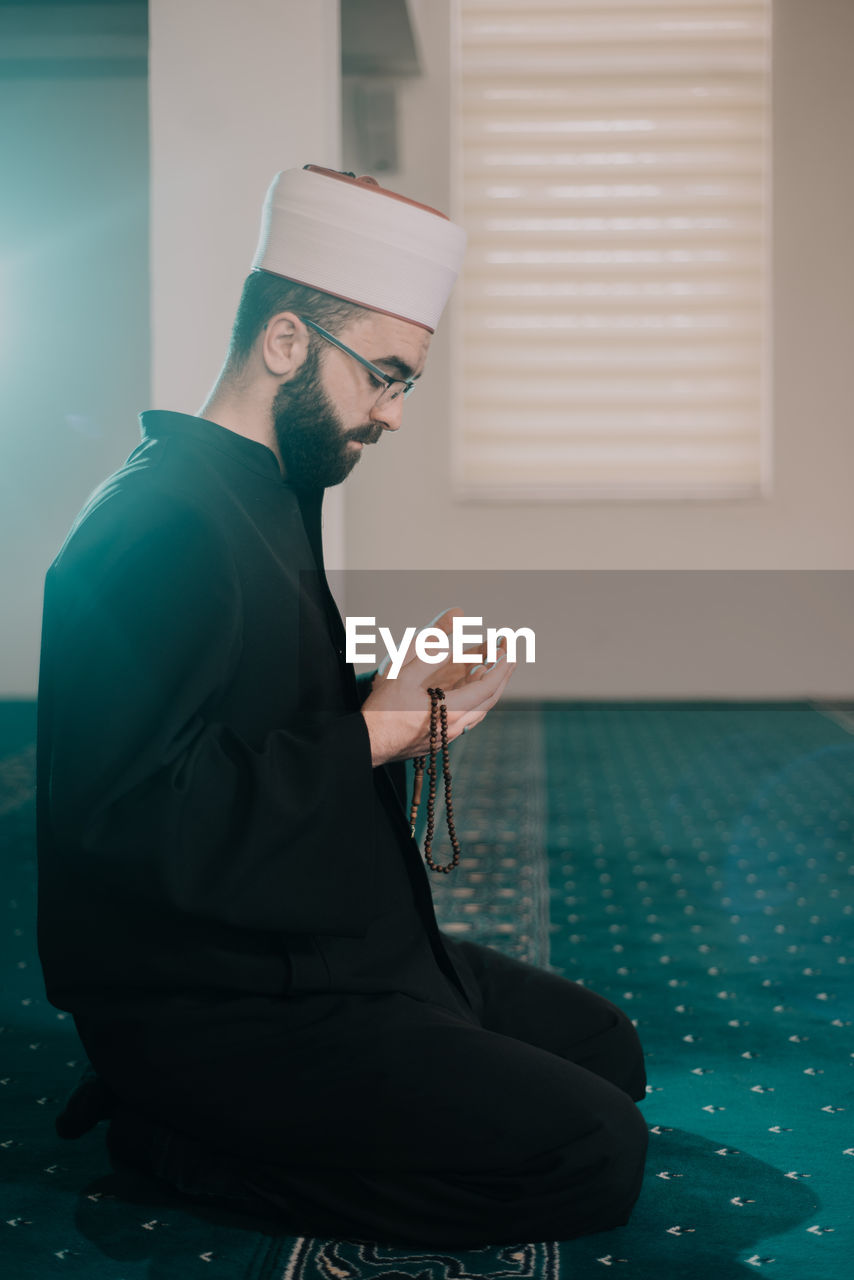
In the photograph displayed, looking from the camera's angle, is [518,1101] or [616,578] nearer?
[518,1101]

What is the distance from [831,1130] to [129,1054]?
3.13ft

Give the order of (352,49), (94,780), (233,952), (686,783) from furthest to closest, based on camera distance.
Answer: (352,49), (686,783), (233,952), (94,780)

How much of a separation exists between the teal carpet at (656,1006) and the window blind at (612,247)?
1763 mm

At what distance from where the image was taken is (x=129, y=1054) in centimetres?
142

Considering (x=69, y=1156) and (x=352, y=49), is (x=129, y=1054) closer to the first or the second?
(x=69, y=1156)

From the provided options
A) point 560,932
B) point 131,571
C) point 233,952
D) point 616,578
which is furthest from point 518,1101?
point 616,578

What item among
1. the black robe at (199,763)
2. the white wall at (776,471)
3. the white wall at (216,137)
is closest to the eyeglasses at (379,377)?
the black robe at (199,763)

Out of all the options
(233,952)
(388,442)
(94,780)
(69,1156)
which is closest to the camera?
(94,780)

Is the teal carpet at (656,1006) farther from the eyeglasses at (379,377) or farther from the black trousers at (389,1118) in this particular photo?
the eyeglasses at (379,377)

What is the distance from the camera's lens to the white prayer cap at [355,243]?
154cm

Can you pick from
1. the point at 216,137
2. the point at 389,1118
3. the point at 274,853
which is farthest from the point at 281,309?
the point at 216,137

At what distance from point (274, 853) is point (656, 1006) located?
123 cm

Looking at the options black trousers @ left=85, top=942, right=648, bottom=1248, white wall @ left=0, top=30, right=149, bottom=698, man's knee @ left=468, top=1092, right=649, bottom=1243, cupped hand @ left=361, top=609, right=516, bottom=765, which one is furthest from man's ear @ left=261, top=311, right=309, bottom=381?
white wall @ left=0, top=30, right=149, bottom=698

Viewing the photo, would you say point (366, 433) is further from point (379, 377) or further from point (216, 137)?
point (216, 137)
